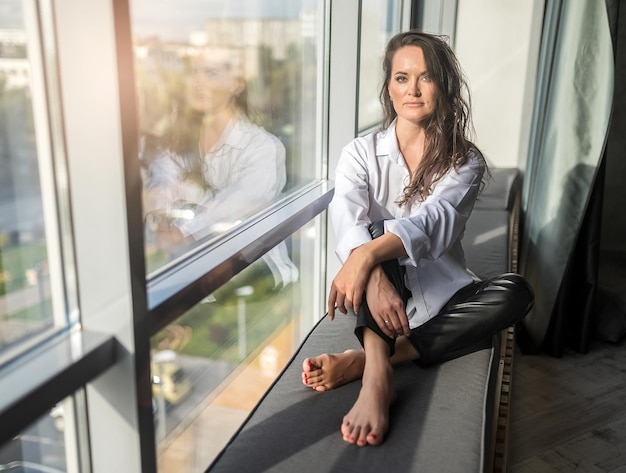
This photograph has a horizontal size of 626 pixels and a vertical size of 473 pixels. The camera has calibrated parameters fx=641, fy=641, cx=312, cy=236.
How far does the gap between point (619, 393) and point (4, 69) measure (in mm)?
2288

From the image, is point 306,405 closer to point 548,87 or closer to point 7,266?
point 7,266

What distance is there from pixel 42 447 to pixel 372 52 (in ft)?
6.86

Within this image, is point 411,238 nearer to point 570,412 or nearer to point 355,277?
point 355,277

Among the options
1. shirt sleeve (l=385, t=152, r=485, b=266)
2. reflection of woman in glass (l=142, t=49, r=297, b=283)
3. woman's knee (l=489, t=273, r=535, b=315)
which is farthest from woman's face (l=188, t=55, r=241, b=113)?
woman's knee (l=489, t=273, r=535, b=315)

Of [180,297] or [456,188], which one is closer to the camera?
[180,297]

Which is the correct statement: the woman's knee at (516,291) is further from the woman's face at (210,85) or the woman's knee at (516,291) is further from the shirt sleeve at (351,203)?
the woman's face at (210,85)

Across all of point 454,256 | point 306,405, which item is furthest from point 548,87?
point 306,405

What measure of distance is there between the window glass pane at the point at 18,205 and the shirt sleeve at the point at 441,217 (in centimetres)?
75

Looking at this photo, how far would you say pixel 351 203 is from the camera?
155 centimetres

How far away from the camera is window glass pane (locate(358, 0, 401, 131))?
2.42 metres

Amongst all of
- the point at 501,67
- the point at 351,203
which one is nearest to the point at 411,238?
the point at 351,203

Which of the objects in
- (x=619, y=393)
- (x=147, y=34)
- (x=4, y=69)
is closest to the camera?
(x=4, y=69)

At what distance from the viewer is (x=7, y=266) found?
0.81m

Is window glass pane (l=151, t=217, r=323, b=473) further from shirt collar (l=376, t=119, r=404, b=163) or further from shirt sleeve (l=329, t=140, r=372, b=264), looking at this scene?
shirt collar (l=376, t=119, r=404, b=163)
